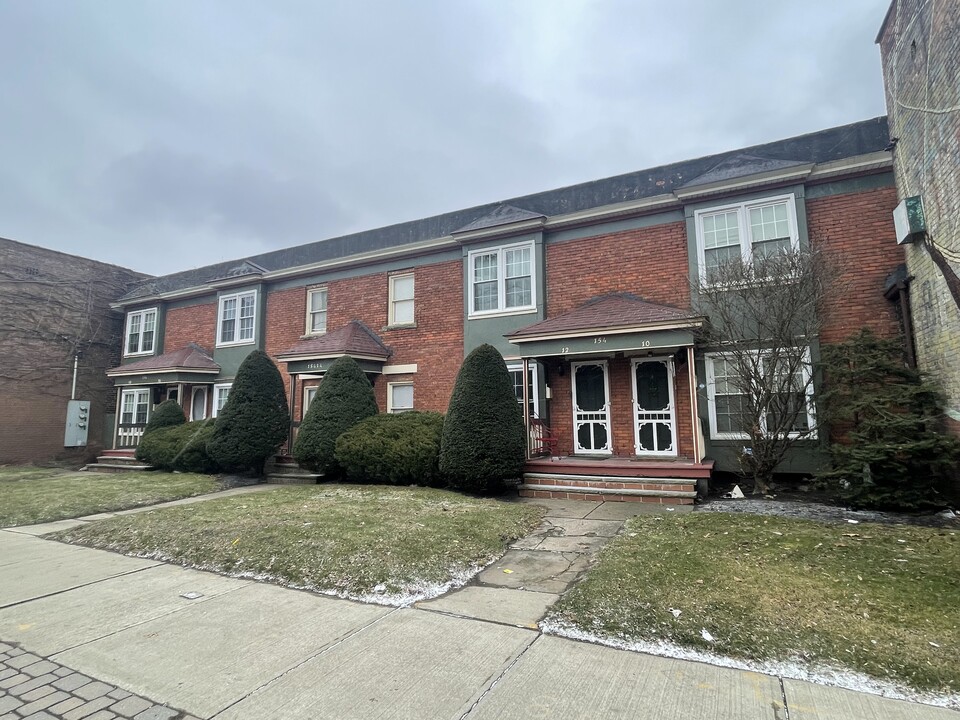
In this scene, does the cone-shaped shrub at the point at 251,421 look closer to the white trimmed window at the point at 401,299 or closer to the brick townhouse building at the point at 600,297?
the brick townhouse building at the point at 600,297

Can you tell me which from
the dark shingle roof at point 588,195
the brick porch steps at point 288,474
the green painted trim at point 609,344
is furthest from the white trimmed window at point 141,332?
the green painted trim at point 609,344

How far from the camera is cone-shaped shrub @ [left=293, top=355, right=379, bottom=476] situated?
1232cm

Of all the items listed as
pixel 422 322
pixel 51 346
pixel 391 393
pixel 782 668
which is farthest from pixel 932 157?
pixel 51 346

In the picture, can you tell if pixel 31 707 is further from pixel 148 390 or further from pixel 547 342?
pixel 148 390

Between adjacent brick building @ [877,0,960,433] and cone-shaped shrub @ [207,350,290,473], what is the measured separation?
1381 centimetres

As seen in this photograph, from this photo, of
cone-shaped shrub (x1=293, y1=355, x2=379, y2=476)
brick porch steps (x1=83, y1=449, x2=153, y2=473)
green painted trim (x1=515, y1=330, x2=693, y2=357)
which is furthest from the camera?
brick porch steps (x1=83, y1=449, x2=153, y2=473)

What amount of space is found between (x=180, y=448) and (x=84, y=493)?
3548 mm

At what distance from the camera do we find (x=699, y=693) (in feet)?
10.0

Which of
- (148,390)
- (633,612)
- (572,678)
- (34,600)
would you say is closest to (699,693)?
(572,678)

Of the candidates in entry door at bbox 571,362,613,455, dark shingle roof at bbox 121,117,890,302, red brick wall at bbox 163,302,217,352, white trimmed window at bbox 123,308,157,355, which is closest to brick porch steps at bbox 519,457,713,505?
entry door at bbox 571,362,613,455

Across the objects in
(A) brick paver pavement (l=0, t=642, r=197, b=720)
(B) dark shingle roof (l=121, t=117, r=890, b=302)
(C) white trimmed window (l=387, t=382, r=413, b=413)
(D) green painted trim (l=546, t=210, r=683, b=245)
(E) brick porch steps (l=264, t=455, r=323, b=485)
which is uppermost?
(B) dark shingle roof (l=121, t=117, r=890, b=302)

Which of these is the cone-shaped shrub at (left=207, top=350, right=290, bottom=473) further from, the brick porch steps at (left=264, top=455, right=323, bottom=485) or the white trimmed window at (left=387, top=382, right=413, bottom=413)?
the white trimmed window at (left=387, top=382, right=413, bottom=413)

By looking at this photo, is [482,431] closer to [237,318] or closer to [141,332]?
[237,318]

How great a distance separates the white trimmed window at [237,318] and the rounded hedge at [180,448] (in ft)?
11.9
